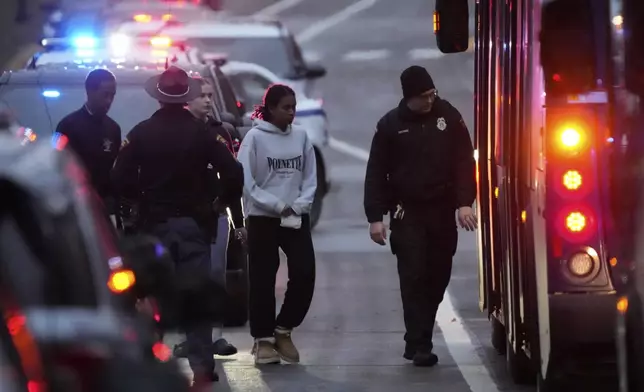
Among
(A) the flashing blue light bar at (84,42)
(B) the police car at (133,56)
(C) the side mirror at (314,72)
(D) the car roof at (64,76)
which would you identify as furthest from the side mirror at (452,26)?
(C) the side mirror at (314,72)

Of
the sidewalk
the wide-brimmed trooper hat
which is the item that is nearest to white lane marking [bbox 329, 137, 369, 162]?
the sidewalk

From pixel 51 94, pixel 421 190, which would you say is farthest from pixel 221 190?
pixel 51 94

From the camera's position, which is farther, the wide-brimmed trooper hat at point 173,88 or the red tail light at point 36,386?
the wide-brimmed trooper hat at point 173,88

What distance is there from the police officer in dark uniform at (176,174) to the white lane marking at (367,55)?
16.6 metres

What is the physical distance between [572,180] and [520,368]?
2.39 meters

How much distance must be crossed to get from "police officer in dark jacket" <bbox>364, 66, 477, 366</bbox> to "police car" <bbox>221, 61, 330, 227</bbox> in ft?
25.1

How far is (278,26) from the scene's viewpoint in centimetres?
2348

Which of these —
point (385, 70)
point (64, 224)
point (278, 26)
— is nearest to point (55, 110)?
point (64, 224)

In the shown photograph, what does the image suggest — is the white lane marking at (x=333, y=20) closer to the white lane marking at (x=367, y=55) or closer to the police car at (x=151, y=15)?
the white lane marking at (x=367, y=55)

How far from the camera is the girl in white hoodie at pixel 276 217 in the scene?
10.8 m

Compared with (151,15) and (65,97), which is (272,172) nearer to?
(65,97)

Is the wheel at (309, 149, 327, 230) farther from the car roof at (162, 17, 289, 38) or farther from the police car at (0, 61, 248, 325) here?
the police car at (0, 61, 248, 325)

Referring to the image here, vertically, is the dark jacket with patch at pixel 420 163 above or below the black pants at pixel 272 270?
above

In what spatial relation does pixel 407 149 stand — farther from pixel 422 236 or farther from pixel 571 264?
pixel 571 264
